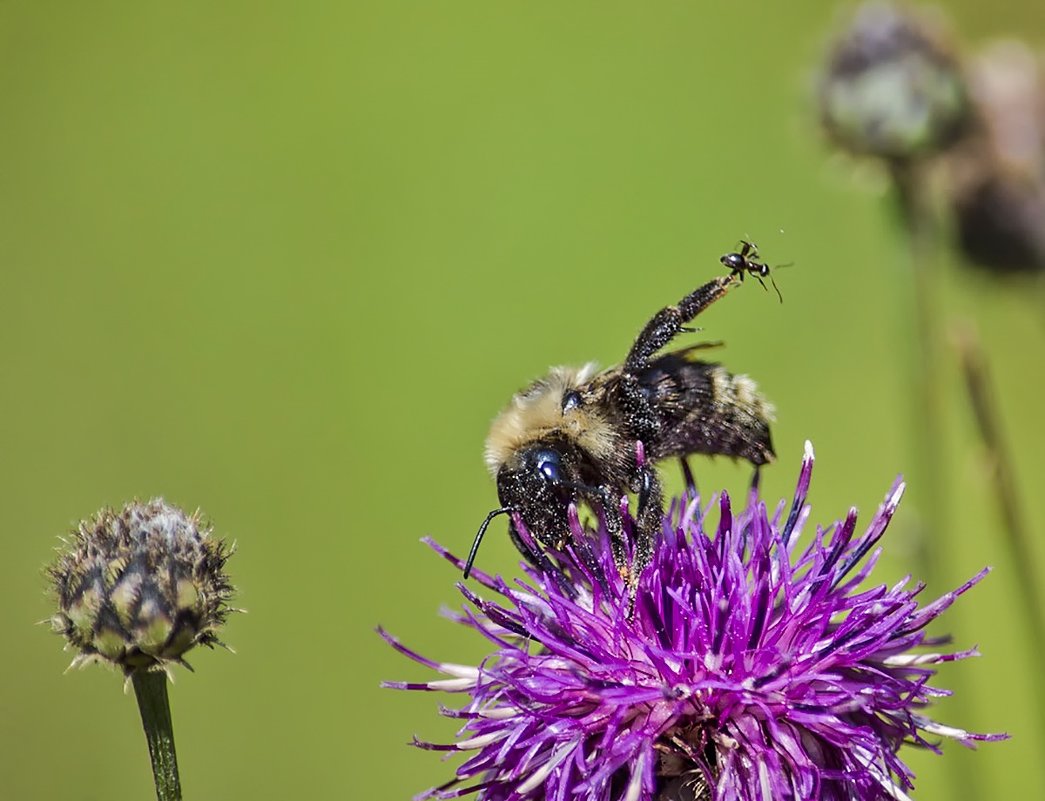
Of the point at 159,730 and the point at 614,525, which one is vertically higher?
the point at 614,525

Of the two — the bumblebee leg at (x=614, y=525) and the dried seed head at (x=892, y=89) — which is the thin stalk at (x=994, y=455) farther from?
the dried seed head at (x=892, y=89)

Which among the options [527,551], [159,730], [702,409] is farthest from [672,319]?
[159,730]

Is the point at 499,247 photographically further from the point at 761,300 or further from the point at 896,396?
the point at 896,396

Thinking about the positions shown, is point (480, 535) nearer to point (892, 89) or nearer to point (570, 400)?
point (570, 400)

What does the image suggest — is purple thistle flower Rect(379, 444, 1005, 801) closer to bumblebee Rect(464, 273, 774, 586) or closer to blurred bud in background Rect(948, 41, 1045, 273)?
bumblebee Rect(464, 273, 774, 586)

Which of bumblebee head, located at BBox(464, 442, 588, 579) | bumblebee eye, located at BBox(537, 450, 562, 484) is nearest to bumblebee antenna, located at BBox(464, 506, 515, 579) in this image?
bumblebee head, located at BBox(464, 442, 588, 579)

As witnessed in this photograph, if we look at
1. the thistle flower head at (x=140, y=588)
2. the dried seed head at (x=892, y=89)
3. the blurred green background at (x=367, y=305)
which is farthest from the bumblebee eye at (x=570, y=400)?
the blurred green background at (x=367, y=305)
